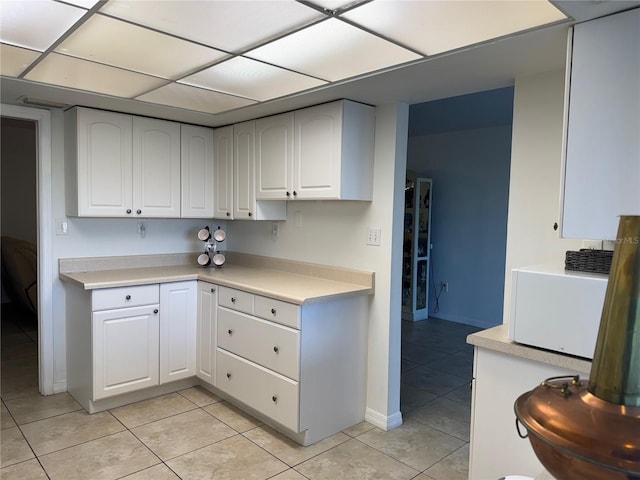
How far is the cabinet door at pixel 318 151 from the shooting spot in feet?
9.29

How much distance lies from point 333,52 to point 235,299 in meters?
1.76

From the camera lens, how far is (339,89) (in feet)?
8.54

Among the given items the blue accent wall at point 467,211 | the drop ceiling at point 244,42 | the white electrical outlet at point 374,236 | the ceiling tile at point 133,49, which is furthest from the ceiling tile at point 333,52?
the blue accent wall at point 467,211

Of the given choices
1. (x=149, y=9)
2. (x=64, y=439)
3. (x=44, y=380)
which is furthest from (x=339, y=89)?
(x=44, y=380)

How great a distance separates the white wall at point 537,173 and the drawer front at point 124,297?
7.81 ft

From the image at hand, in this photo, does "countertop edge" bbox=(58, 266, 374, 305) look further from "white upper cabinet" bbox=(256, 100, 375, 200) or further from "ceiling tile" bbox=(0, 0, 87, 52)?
"ceiling tile" bbox=(0, 0, 87, 52)

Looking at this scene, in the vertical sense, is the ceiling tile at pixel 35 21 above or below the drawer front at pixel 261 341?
above

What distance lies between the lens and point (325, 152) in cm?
290

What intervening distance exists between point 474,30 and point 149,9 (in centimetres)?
124

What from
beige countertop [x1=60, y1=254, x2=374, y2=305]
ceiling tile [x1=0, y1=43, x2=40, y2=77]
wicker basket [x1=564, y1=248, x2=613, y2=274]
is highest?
ceiling tile [x1=0, y1=43, x2=40, y2=77]

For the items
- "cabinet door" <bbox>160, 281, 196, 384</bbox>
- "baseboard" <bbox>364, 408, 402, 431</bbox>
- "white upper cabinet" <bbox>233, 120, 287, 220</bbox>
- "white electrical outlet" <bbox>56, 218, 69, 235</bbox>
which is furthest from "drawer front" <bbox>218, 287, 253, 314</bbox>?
"white electrical outlet" <bbox>56, 218, 69, 235</bbox>

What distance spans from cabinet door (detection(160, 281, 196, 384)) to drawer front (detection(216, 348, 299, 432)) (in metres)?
0.32

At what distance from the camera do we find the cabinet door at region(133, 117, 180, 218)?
3.47 metres

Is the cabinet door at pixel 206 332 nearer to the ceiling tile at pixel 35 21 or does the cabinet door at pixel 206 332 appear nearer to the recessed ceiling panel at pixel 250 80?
the recessed ceiling panel at pixel 250 80
